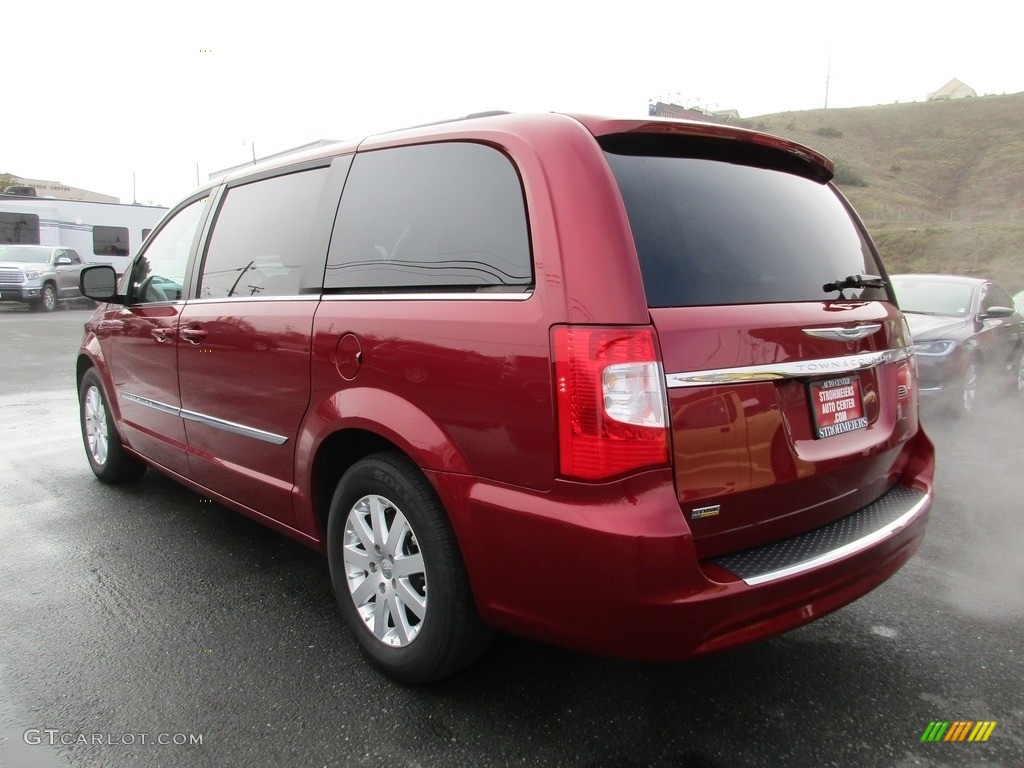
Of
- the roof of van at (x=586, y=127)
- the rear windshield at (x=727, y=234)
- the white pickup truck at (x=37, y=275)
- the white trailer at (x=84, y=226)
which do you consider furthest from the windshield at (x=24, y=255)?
the rear windshield at (x=727, y=234)

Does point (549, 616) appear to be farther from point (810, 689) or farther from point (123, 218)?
point (123, 218)

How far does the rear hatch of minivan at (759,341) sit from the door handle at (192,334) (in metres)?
2.14

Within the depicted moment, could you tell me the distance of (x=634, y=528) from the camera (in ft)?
6.30

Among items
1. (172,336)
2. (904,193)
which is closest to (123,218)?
(172,336)

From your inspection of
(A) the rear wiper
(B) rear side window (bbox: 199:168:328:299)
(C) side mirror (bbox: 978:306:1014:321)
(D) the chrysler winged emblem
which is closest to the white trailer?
(B) rear side window (bbox: 199:168:328:299)

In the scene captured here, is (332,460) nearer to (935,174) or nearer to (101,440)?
(101,440)

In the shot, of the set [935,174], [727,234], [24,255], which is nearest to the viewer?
[727,234]

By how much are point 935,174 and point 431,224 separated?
7230cm

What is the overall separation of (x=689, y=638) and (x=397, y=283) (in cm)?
144

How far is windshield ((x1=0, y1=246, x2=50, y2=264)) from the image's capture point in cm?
1970

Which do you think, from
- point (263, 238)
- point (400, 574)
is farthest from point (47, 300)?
point (400, 574)

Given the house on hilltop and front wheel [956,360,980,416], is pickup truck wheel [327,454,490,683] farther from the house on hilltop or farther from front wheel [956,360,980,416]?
the house on hilltop

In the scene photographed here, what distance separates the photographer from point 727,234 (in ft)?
7.61

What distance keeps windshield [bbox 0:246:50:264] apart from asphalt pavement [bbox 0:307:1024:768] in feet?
62.9
